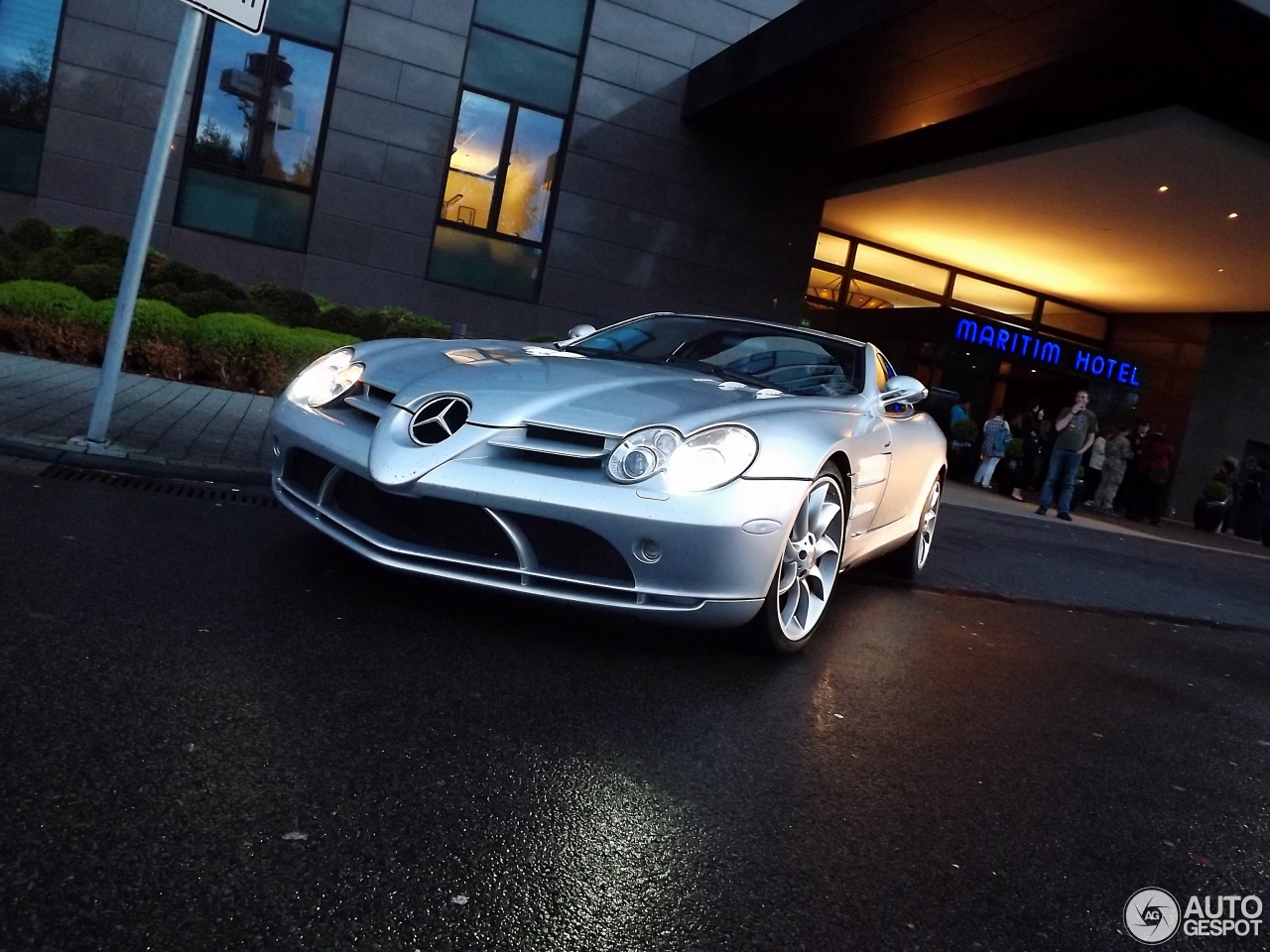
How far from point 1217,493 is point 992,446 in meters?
7.50

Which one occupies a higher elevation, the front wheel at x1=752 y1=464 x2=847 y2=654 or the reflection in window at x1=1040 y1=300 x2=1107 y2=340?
the reflection in window at x1=1040 y1=300 x2=1107 y2=340

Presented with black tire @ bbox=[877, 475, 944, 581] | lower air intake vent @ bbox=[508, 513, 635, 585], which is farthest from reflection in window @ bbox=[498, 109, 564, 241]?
lower air intake vent @ bbox=[508, 513, 635, 585]

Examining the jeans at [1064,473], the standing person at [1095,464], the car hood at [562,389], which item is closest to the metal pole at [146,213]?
the car hood at [562,389]

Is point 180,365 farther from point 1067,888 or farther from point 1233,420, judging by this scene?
point 1233,420

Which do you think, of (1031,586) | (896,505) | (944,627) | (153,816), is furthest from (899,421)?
(153,816)

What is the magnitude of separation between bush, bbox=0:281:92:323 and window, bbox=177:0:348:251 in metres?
6.72

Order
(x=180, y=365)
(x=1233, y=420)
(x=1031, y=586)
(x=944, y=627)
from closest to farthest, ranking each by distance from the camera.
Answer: (x=944, y=627) → (x=1031, y=586) → (x=180, y=365) → (x=1233, y=420)

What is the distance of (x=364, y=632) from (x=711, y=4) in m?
16.4

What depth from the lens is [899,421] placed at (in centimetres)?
549

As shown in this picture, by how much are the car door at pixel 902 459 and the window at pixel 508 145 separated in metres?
12.0

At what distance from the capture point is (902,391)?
5.22 metres

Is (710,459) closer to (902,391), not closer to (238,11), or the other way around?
(902,391)

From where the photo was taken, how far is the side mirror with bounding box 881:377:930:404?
5.16 metres

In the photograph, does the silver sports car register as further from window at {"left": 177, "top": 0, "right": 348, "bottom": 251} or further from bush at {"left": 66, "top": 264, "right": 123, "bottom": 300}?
window at {"left": 177, "top": 0, "right": 348, "bottom": 251}
